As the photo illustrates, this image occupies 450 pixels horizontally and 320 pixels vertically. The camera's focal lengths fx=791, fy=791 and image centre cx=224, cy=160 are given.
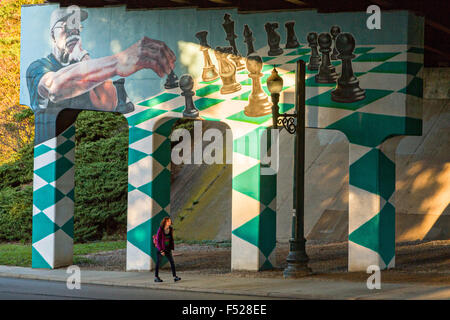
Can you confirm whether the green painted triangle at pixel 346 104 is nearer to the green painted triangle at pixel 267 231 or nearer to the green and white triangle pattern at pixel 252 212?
the green and white triangle pattern at pixel 252 212

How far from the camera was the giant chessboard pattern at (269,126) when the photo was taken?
1908 cm

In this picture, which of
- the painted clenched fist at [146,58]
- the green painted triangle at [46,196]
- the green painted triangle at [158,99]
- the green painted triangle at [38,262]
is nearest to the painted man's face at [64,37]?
the painted clenched fist at [146,58]

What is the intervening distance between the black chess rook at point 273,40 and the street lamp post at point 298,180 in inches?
55.6

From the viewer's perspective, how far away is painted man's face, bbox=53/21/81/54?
23.0 metres

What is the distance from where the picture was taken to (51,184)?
911 inches

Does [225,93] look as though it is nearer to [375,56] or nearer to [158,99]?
[158,99]

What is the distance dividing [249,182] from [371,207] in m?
3.25

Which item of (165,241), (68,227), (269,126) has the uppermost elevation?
(269,126)

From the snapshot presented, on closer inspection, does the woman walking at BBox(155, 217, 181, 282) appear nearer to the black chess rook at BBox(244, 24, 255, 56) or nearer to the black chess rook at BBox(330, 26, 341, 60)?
the black chess rook at BBox(244, 24, 255, 56)

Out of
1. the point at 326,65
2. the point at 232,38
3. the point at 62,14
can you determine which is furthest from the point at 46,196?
the point at 326,65

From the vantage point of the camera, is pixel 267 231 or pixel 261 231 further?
pixel 267 231

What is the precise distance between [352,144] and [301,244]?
9.51 feet

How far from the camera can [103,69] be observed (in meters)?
22.5

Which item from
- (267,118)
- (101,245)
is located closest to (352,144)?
(267,118)
